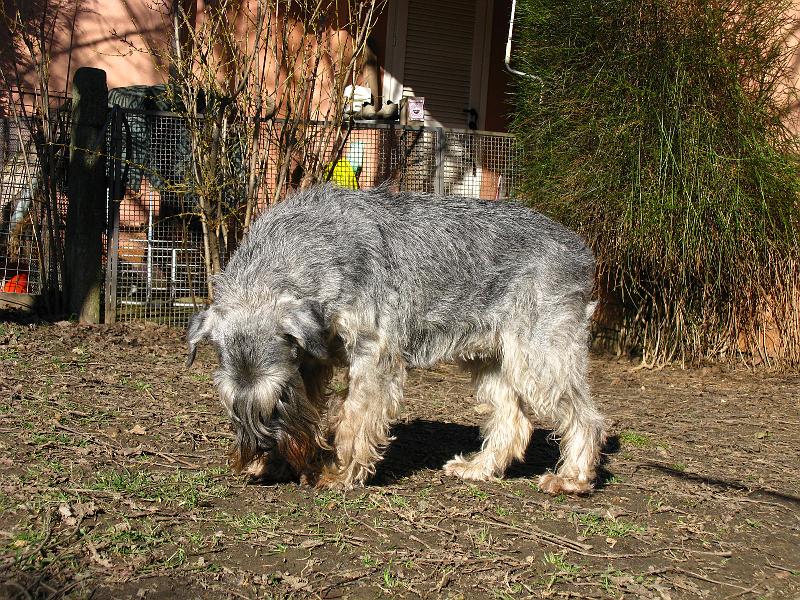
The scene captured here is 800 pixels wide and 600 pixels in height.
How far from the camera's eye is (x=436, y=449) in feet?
19.2

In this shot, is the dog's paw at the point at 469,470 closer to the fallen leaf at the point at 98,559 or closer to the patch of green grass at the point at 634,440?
the patch of green grass at the point at 634,440

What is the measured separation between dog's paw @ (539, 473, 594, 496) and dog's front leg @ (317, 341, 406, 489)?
1.01 metres

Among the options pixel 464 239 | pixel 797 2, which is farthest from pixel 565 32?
pixel 464 239

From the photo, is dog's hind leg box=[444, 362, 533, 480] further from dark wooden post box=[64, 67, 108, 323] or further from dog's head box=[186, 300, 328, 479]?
dark wooden post box=[64, 67, 108, 323]

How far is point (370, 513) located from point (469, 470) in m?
0.99

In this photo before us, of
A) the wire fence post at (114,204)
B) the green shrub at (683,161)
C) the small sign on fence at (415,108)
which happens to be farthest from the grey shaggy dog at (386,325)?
the small sign on fence at (415,108)

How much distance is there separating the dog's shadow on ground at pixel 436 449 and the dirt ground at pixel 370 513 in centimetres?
2

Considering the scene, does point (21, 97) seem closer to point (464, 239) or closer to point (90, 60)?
point (90, 60)

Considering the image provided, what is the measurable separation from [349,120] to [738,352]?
4.70 metres

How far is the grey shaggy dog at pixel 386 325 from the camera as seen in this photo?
13.9 feet


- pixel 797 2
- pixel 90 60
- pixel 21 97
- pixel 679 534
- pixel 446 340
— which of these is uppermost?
pixel 797 2

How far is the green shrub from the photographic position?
817 centimetres

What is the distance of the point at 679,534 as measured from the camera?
14.7 feet

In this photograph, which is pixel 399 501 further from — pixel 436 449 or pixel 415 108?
pixel 415 108
